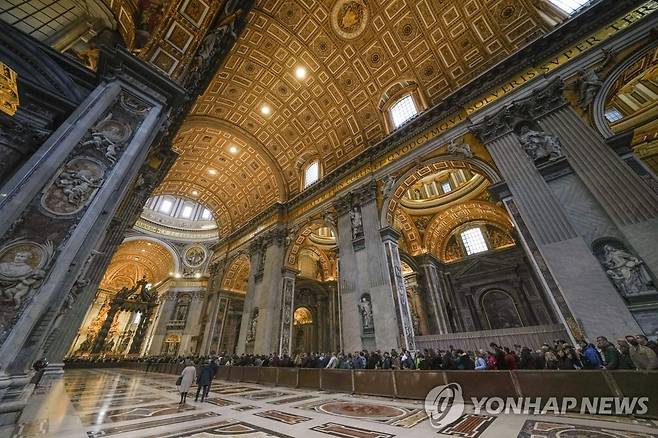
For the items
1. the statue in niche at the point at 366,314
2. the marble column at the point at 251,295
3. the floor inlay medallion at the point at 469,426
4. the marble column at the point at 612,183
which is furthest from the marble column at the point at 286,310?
the marble column at the point at 612,183

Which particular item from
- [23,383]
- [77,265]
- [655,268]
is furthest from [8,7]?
[655,268]

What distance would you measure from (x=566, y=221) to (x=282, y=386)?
937cm

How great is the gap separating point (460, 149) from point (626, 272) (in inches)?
227

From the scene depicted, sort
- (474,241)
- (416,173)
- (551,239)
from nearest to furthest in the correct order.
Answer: (551,239) < (416,173) < (474,241)

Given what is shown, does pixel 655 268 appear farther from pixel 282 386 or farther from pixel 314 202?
pixel 314 202

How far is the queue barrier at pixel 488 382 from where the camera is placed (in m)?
3.44

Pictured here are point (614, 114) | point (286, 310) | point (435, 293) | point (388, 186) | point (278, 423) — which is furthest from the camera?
point (435, 293)

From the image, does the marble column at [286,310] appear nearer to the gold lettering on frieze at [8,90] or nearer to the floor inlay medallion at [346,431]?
the floor inlay medallion at [346,431]

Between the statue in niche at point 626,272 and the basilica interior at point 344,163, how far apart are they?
0.03 metres

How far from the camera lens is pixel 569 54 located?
7969 mm

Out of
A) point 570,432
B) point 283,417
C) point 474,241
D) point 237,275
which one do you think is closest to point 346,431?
point 283,417

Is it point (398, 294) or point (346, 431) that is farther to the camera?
point (398, 294)

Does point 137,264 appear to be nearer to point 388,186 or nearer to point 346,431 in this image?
point 388,186

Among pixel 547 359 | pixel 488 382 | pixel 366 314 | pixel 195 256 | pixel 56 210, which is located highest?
pixel 195 256
